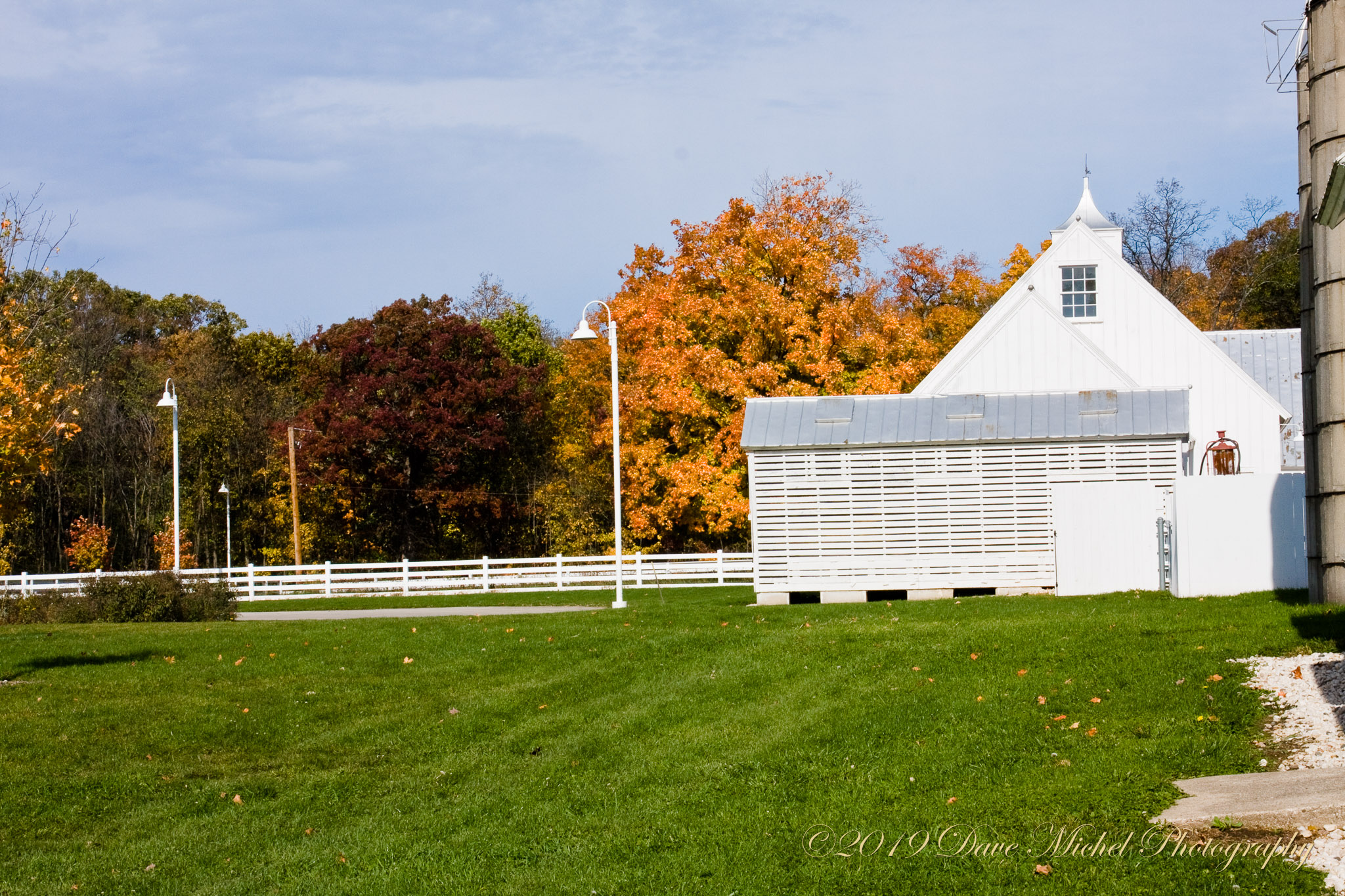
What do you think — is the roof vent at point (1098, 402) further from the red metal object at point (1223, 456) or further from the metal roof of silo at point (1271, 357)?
the metal roof of silo at point (1271, 357)

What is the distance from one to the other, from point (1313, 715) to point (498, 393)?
37506 millimetres

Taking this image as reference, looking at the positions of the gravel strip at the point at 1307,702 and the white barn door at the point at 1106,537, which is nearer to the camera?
the gravel strip at the point at 1307,702

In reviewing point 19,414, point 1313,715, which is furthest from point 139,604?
point 1313,715

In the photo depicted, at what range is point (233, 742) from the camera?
1164 centimetres

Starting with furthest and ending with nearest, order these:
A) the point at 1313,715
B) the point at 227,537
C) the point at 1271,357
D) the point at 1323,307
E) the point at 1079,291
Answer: the point at 227,537, the point at 1271,357, the point at 1079,291, the point at 1323,307, the point at 1313,715

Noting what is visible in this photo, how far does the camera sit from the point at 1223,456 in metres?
23.9

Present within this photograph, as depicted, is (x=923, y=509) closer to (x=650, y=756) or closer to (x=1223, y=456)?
(x=1223, y=456)

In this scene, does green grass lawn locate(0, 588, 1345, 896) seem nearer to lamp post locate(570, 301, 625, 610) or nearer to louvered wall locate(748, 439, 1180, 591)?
louvered wall locate(748, 439, 1180, 591)

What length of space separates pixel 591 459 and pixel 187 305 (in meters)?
26.0

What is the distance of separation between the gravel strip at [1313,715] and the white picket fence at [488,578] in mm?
19963

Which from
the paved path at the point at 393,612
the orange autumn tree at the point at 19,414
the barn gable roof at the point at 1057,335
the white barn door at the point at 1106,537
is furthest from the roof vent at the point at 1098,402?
the orange autumn tree at the point at 19,414

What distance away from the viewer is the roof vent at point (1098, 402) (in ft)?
69.1

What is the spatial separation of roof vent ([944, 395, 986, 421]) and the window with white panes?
740cm

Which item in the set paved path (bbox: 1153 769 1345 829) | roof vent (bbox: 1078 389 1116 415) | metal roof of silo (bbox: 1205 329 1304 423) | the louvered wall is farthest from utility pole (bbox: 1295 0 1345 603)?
metal roof of silo (bbox: 1205 329 1304 423)
